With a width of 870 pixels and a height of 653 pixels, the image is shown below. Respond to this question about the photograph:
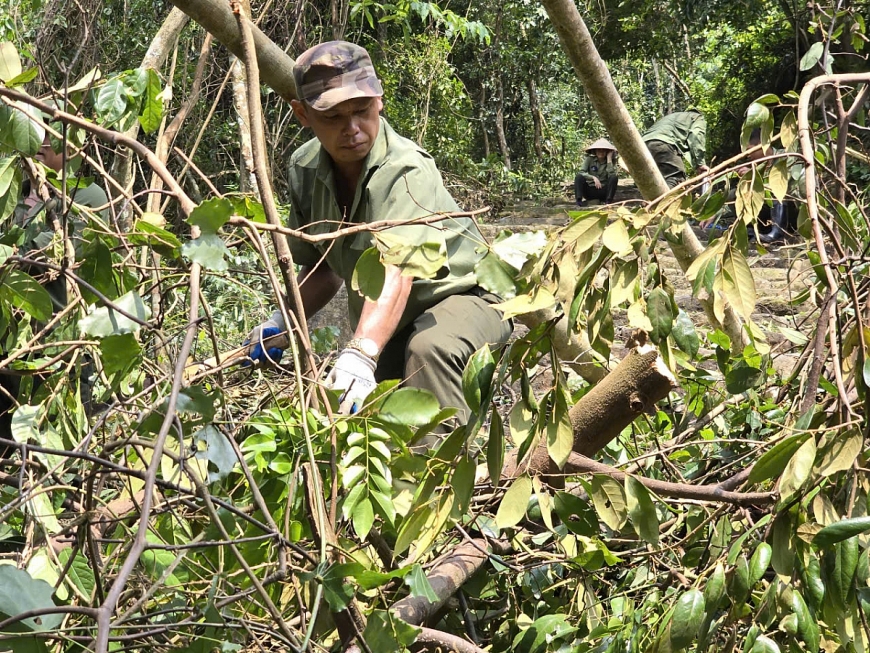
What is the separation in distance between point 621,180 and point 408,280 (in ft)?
38.8

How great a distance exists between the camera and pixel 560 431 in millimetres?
1405

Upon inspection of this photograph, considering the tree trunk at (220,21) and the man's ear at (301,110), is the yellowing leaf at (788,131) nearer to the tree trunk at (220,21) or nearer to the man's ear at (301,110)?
the tree trunk at (220,21)

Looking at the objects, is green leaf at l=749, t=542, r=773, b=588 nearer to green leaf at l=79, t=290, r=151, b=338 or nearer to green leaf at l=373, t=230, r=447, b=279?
green leaf at l=373, t=230, r=447, b=279

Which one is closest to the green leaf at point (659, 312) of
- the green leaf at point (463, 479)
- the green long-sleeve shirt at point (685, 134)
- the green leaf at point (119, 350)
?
the green leaf at point (463, 479)

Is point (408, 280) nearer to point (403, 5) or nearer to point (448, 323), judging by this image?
point (448, 323)

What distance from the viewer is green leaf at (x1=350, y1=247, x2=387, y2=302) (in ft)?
4.84

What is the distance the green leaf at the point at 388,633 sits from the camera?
133 cm

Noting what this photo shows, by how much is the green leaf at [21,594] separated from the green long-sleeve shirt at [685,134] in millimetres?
9530

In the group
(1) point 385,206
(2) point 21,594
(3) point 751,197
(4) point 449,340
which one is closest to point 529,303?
(3) point 751,197

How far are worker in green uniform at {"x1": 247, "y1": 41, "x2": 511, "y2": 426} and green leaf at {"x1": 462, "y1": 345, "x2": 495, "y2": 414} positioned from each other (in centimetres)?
95

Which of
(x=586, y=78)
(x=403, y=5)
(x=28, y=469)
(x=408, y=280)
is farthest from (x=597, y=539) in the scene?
(x=403, y=5)

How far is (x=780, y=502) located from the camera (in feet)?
4.33

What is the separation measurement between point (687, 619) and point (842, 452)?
322 mm

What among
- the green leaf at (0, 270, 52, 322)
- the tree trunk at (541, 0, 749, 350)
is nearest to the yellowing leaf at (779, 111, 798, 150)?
the tree trunk at (541, 0, 749, 350)
